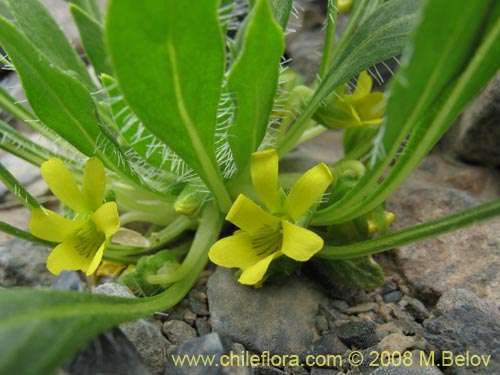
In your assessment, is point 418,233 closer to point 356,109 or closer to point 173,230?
point 356,109

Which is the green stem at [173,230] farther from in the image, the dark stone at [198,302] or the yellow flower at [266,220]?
the yellow flower at [266,220]

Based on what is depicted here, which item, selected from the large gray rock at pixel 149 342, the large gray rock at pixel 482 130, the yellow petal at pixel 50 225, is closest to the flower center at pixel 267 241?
the large gray rock at pixel 149 342

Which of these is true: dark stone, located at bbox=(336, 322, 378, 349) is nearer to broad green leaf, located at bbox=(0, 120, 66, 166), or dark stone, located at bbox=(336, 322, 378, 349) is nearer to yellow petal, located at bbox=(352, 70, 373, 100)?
yellow petal, located at bbox=(352, 70, 373, 100)

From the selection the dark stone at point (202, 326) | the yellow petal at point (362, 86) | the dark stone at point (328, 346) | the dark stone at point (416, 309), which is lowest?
the dark stone at point (416, 309)

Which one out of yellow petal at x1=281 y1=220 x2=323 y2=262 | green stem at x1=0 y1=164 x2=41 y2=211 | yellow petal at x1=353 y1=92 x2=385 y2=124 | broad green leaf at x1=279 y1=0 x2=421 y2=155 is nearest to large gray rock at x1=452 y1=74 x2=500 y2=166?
yellow petal at x1=353 y1=92 x2=385 y2=124

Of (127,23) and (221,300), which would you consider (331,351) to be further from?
(127,23)
